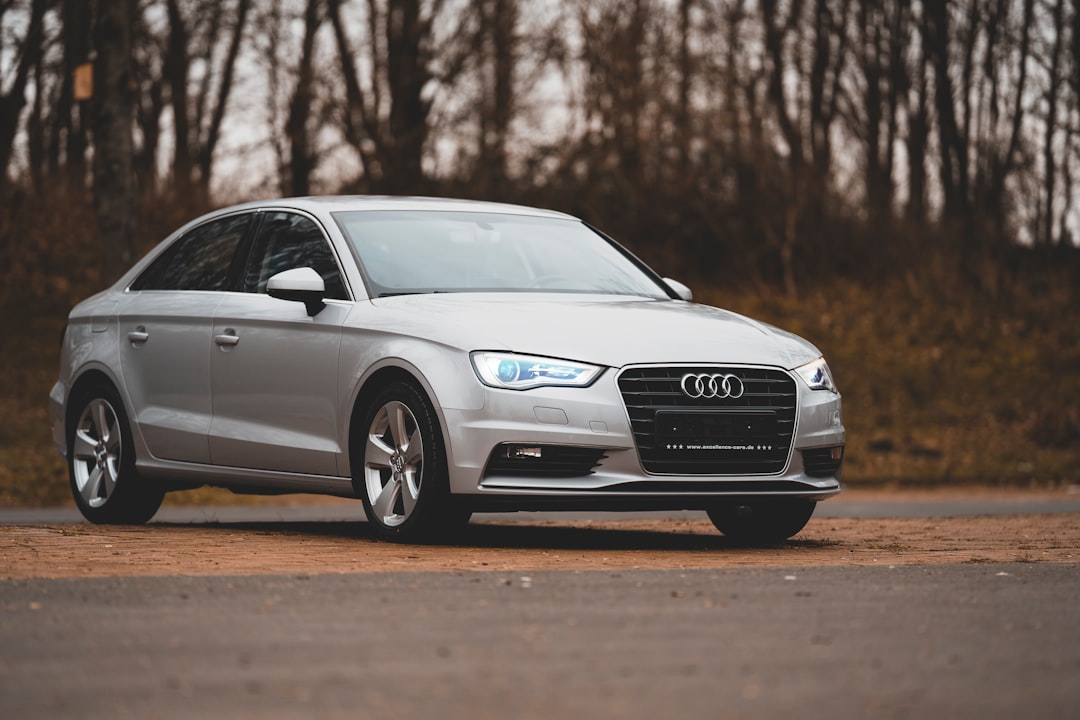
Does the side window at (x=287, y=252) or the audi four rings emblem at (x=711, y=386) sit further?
the side window at (x=287, y=252)

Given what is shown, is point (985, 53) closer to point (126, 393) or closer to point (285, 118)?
point (285, 118)

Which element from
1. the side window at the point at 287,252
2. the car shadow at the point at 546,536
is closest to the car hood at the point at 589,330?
the side window at the point at 287,252

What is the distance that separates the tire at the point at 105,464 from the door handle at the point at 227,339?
Answer: 3.12ft

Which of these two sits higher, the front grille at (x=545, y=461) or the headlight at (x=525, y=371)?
the headlight at (x=525, y=371)

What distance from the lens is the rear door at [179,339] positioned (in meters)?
10.2

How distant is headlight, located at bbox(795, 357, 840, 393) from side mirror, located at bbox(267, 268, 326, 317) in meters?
2.37

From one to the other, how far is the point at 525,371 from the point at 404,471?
80 cm

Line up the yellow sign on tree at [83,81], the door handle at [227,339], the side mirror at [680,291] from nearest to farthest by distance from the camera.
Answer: the door handle at [227,339]
the side mirror at [680,291]
the yellow sign on tree at [83,81]

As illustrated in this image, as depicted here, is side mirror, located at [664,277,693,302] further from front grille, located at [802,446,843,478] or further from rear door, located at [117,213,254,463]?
rear door, located at [117,213,254,463]

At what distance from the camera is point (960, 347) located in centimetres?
2570

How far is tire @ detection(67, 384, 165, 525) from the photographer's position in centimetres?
1066

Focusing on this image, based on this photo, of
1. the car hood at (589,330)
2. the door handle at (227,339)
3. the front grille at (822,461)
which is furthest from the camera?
the door handle at (227,339)

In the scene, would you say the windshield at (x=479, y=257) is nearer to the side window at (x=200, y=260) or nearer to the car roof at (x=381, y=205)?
the car roof at (x=381, y=205)

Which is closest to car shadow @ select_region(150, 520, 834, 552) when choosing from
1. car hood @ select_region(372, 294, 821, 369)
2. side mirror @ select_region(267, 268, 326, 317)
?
car hood @ select_region(372, 294, 821, 369)
